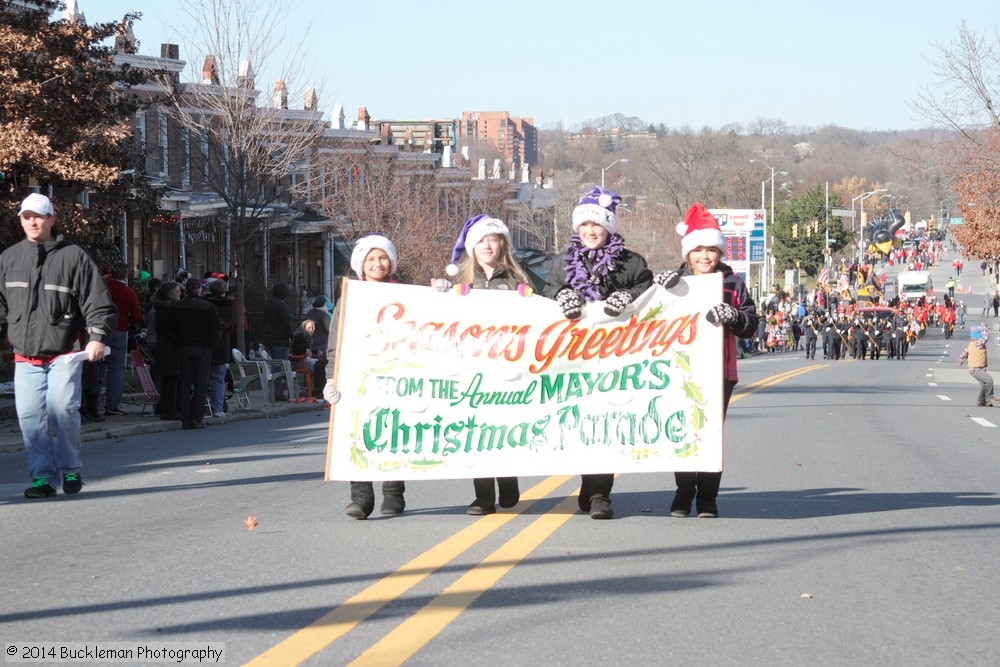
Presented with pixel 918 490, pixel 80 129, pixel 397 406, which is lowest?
pixel 918 490

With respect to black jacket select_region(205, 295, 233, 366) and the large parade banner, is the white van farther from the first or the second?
the large parade banner

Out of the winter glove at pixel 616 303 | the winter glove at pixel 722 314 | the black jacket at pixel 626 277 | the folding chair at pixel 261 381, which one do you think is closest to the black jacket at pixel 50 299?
the black jacket at pixel 626 277

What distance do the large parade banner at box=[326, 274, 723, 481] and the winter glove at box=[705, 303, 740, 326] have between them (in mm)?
118

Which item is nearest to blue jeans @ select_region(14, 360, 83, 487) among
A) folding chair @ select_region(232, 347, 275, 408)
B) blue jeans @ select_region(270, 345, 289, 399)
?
folding chair @ select_region(232, 347, 275, 408)

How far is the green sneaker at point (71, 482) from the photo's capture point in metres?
9.70

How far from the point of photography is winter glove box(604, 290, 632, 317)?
25.9 ft

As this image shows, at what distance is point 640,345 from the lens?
823 centimetres

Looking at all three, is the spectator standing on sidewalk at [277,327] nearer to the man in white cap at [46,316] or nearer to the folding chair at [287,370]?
→ the folding chair at [287,370]

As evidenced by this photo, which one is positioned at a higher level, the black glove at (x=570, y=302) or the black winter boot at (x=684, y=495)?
the black glove at (x=570, y=302)

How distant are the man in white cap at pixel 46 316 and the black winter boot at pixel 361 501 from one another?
2.15m

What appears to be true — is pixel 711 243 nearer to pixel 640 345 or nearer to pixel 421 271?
pixel 640 345

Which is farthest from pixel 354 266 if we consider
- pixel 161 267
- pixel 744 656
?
pixel 161 267

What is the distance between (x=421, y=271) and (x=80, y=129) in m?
27.3

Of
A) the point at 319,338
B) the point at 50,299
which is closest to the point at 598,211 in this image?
the point at 50,299
